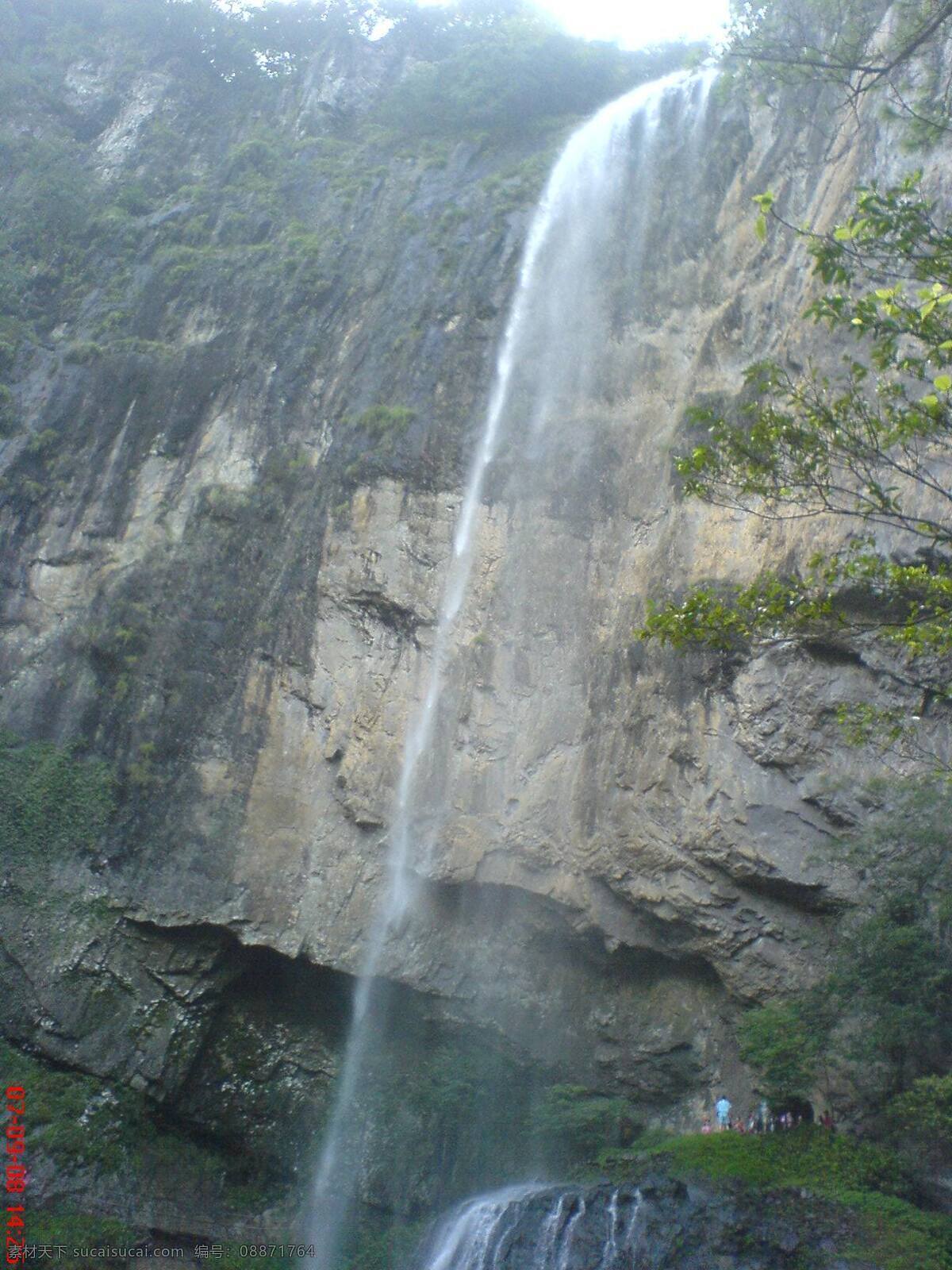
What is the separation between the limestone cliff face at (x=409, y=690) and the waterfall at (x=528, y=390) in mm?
250

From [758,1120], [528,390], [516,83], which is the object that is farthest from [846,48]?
[516,83]

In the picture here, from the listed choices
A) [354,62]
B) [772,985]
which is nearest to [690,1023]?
[772,985]

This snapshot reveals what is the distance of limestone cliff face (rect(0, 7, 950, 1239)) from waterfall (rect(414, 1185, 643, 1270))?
95.5 inches

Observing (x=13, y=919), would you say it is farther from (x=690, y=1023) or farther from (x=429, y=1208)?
(x=690, y=1023)

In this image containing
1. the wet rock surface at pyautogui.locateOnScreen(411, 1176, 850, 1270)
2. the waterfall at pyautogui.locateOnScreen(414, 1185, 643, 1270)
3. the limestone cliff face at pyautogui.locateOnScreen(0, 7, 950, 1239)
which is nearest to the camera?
the wet rock surface at pyautogui.locateOnScreen(411, 1176, 850, 1270)

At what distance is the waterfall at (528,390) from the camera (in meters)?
14.4

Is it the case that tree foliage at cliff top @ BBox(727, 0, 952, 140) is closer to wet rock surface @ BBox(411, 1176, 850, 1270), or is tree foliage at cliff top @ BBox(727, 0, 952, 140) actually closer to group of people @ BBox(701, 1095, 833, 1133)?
wet rock surface @ BBox(411, 1176, 850, 1270)

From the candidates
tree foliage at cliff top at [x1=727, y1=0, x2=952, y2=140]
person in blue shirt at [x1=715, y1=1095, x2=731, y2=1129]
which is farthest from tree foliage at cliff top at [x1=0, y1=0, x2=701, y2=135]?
person in blue shirt at [x1=715, y1=1095, x2=731, y2=1129]

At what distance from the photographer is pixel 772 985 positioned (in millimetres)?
13266

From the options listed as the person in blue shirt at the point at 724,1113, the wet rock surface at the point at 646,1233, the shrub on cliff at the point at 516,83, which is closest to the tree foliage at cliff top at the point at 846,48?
the wet rock surface at the point at 646,1233

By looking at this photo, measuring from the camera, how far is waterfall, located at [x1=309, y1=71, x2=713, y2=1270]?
14391 millimetres

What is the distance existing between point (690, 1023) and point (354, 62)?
21.7 metres

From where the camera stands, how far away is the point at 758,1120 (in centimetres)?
1321

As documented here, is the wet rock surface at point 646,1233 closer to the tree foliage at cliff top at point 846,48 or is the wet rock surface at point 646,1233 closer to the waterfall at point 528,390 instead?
the waterfall at point 528,390
